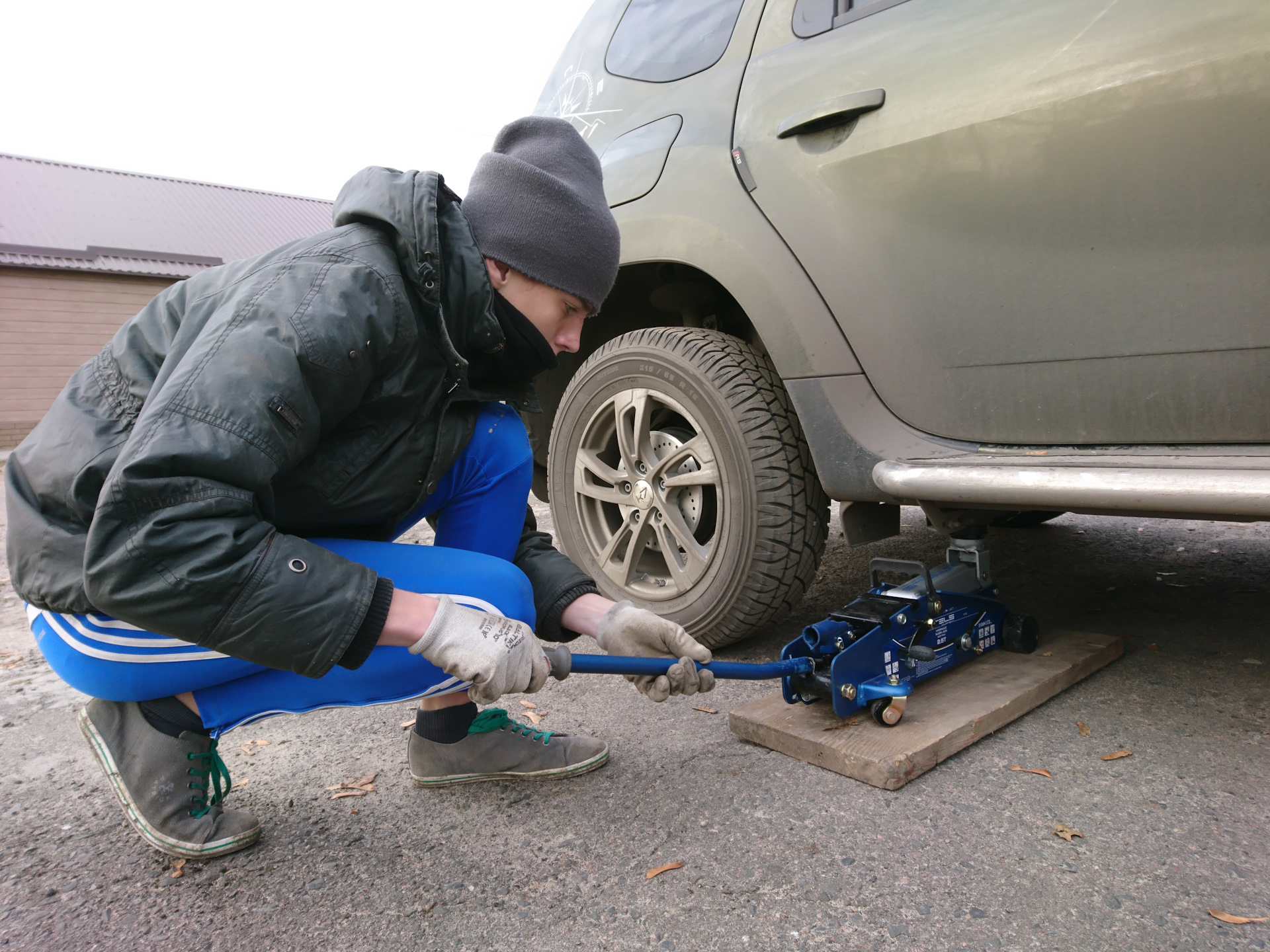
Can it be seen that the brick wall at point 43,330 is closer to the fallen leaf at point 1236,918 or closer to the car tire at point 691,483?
the car tire at point 691,483

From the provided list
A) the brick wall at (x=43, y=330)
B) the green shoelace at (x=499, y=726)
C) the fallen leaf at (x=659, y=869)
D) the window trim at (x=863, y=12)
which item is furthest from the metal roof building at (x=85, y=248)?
the fallen leaf at (x=659, y=869)

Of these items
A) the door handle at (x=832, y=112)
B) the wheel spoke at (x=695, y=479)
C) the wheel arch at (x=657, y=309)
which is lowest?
the wheel spoke at (x=695, y=479)

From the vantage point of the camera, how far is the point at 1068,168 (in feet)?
5.24

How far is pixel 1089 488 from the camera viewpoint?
1.57 m

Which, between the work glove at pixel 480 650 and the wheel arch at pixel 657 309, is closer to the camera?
the work glove at pixel 480 650

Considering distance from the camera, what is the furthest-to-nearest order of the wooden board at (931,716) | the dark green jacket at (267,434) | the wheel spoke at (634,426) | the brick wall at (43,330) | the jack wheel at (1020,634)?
the brick wall at (43,330), the wheel spoke at (634,426), the jack wheel at (1020,634), the wooden board at (931,716), the dark green jacket at (267,434)

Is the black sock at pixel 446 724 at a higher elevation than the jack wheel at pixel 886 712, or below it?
higher

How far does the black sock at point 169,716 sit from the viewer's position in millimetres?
1468

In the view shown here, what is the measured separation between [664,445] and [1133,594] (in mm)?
1544

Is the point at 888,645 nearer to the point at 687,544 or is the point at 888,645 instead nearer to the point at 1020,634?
the point at 1020,634

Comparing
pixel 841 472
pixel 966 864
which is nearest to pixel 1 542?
pixel 841 472

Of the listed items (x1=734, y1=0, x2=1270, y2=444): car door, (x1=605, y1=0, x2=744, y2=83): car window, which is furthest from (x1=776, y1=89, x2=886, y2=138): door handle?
(x1=605, y1=0, x2=744, y2=83): car window

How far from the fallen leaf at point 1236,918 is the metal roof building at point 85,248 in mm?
14153

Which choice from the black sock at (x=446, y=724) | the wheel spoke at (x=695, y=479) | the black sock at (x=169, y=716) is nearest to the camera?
the black sock at (x=169, y=716)
